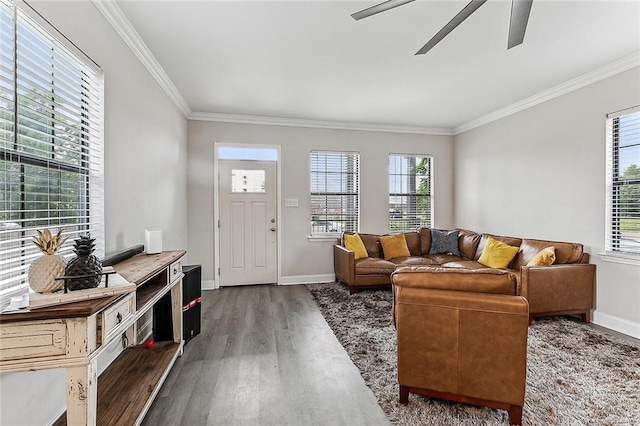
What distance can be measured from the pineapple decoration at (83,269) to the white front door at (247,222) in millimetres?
3436

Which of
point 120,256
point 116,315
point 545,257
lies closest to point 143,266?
point 120,256

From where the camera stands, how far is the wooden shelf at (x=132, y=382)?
5.02 feet

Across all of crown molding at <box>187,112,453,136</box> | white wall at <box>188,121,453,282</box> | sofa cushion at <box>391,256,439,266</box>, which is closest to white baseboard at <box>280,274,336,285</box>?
white wall at <box>188,121,453,282</box>

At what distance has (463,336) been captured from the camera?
5.57ft

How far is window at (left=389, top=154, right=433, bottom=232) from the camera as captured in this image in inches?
212

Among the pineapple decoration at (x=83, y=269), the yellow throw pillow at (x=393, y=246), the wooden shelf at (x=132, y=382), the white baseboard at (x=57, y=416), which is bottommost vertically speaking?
the white baseboard at (x=57, y=416)

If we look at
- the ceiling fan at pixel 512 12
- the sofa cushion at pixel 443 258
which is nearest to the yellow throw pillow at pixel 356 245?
the sofa cushion at pixel 443 258

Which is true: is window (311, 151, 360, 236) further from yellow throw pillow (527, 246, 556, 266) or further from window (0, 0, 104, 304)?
window (0, 0, 104, 304)

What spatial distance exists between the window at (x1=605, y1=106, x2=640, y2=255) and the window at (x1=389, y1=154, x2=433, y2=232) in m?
2.61

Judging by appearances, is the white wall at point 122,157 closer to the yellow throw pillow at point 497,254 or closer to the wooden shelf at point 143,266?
the wooden shelf at point 143,266

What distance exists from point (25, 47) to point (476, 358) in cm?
277

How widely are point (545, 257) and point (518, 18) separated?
8.85ft

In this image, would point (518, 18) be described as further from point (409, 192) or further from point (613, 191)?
point (409, 192)

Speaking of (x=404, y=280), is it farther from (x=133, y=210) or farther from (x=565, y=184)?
(x=565, y=184)
